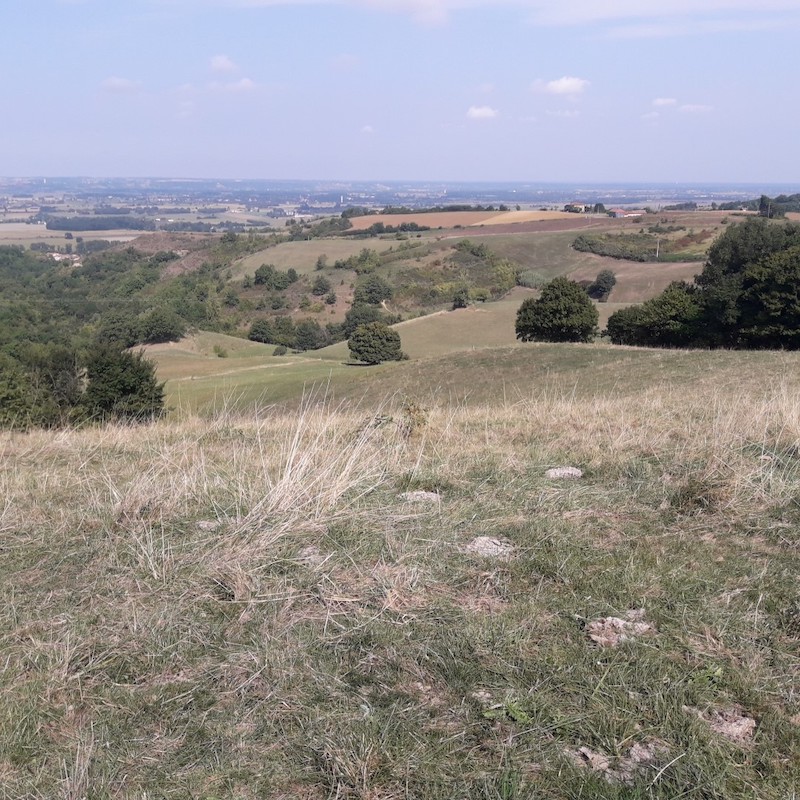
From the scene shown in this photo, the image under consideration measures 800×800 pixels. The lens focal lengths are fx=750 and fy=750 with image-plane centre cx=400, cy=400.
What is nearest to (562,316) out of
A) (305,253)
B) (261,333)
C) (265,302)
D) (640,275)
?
(640,275)

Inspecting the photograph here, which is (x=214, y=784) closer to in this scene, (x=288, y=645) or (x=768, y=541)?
(x=288, y=645)

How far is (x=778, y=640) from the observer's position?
300 cm

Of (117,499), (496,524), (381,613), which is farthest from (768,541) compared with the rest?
(117,499)

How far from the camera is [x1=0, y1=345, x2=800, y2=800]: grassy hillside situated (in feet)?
7.82

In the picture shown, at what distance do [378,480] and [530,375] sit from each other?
90.5 ft

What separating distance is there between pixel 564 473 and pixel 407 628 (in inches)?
101

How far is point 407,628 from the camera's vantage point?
3223 millimetres

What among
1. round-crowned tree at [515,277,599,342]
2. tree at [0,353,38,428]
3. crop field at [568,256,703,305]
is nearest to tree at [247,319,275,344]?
crop field at [568,256,703,305]

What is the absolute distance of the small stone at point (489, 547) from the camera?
3.93m

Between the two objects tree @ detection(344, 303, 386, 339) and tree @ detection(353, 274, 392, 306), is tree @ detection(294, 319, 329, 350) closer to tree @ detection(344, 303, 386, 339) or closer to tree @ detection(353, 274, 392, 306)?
tree @ detection(344, 303, 386, 339)

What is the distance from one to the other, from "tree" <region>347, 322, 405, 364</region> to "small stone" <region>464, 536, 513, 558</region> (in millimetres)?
53051

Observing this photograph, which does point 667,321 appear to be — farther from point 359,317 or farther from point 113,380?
point 359,317

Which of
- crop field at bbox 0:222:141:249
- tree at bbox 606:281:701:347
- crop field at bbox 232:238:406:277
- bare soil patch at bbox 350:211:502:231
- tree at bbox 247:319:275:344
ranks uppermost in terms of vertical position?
bare soil patch at bbox 350:211:502:231

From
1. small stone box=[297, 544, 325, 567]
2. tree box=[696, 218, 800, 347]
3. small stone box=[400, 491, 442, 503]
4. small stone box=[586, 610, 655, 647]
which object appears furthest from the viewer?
tree box=[696, 218, 800, 347]
